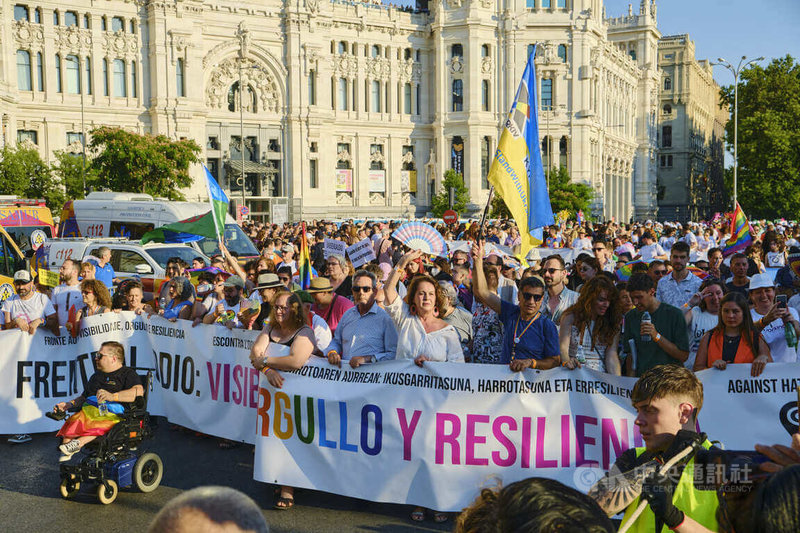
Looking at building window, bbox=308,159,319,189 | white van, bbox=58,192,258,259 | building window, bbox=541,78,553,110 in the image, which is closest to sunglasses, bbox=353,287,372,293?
white van, bbox=58,192,258,259

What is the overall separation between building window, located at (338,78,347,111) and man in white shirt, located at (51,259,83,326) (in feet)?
178

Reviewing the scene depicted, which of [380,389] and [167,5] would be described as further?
[167,5]

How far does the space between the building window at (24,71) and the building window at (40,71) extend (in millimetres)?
470

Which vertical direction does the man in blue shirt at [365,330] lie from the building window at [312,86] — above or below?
below

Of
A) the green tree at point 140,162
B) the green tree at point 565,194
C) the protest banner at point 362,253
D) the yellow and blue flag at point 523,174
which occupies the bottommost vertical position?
the protest banner at point 362,253

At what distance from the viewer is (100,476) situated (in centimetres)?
635

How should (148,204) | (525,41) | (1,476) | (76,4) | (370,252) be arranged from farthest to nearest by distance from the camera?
(525,41)
(76,4)
(148,204)
(370,252)
(1,476)

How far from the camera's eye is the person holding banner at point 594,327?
6219 mm

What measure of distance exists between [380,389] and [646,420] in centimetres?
321

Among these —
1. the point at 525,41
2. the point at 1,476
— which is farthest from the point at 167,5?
the point at 1,476

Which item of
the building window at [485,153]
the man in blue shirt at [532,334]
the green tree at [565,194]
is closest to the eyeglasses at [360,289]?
the man in blue shirt at [532,334]

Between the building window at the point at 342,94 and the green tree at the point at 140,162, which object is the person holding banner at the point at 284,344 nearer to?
the green tree at the point at 140,162

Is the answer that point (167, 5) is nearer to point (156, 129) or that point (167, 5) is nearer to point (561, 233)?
point (156, 129)

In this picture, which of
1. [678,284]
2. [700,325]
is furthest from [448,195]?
[700,325]
